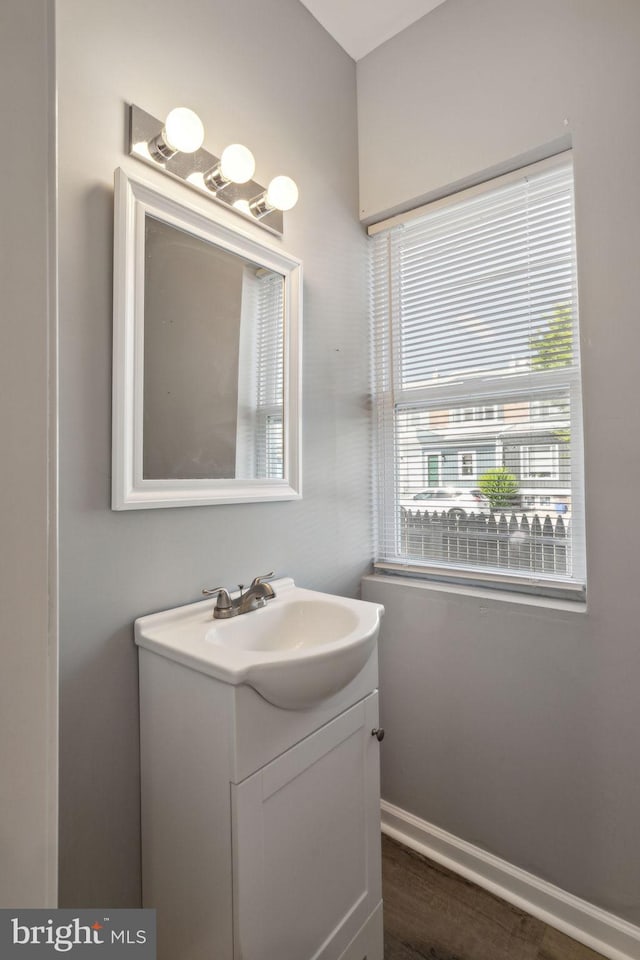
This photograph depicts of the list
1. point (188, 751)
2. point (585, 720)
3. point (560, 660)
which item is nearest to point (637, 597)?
point (560, 660)

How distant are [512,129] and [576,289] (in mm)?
543

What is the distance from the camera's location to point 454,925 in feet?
4.28

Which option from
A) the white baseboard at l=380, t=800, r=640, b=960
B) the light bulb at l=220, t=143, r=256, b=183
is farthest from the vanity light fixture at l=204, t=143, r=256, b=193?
the white baseboard at l=380, t=800, r=640, b=960

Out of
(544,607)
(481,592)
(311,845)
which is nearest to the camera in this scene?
(311,845)

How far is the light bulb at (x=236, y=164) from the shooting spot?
3.89ft

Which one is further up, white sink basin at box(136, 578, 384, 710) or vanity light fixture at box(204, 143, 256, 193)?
vanity light fixture at box(204, 143, 256, 193)

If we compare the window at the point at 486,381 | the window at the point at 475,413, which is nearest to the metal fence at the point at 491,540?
the window at the point at 486,381

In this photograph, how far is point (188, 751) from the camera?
944 mm

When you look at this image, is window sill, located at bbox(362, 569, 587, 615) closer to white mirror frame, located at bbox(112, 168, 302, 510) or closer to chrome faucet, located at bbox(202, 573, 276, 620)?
chrome faucet, located at bbox(202, 573, 276, 620)

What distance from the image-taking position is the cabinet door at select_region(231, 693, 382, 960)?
2.84 feet

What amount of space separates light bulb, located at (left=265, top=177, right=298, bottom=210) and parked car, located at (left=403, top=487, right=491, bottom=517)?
1.03 meters

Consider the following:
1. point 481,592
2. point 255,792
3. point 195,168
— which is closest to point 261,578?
point 255,792

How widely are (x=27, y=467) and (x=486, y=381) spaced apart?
1.42m

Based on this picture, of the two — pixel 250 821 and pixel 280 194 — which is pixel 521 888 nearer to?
pixel 250 821
